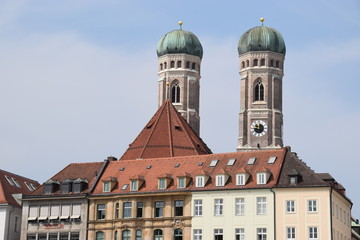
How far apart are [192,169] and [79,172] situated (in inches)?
527

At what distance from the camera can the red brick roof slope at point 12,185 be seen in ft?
333

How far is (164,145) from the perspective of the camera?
112 m

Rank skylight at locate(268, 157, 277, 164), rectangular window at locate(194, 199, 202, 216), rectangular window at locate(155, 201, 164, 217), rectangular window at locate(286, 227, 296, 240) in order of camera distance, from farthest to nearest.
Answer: rectangular window at locate(155, 201, 164, 217), skylight at locate(268, 157, 277, 164), rectangular window at locate(194, 199, 202, 216), rectangular window at locate(286, 227, 296, 240)

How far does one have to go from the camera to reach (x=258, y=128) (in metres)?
178

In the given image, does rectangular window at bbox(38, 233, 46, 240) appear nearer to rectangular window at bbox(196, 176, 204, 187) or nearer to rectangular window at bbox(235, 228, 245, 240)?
rectangular window at bbox(196, 176, 204, 187)

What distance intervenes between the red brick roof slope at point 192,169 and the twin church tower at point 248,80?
77.6 meters

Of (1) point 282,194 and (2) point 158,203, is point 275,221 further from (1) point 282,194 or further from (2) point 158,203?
(2) point 158,203

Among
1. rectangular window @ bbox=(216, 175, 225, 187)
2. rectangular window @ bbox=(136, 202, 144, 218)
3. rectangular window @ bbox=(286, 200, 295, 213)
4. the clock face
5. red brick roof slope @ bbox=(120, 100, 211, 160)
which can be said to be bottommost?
rectangular window @ bbox=(286, 200, 295, 213)

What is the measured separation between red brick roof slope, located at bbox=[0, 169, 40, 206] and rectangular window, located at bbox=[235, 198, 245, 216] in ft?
82.0

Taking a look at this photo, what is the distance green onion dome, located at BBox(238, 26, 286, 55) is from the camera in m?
183

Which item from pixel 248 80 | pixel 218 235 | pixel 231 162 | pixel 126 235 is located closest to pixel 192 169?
pixel 231 162

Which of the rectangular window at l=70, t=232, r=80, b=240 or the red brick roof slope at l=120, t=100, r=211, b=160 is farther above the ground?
the red brick roof slope at l=120, t=100, r=211, b=160

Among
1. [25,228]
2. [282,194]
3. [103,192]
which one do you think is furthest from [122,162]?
[282,194]

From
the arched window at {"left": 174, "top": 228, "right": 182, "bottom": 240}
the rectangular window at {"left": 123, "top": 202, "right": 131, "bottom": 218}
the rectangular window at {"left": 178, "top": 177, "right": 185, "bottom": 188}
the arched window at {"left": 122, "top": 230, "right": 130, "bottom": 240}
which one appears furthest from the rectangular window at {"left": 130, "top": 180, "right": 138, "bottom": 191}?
the arched window at {"left": 174, "top": 228, "right": 182, "bottom": 240}
